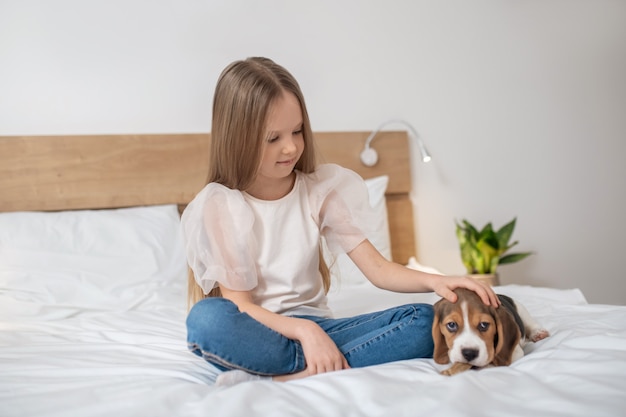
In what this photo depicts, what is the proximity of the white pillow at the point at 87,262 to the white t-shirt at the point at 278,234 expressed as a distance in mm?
617

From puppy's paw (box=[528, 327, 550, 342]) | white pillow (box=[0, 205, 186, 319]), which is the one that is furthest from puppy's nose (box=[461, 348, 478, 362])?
white pillow (box=[0, 205, 186, 319])

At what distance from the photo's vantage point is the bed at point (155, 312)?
0.84 metres

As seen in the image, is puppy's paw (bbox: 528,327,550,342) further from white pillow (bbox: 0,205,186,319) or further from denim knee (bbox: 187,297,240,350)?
white pillow (bbox: 0,205,186,319)

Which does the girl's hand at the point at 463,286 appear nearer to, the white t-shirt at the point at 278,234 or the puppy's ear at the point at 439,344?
the puppy's ear at the point at 439,344

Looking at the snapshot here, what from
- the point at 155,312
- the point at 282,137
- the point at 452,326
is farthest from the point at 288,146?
the point at 155,312

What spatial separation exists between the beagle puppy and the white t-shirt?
0.35m

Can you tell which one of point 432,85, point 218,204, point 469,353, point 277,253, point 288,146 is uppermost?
point 432,85

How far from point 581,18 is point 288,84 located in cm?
242

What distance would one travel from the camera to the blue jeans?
1050 mm

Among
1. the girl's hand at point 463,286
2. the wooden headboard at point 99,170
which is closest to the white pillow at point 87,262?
the wooden headboard at point 99,170

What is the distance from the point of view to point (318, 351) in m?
1.05

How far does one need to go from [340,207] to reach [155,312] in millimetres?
673

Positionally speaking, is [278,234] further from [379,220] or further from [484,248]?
[484,248]

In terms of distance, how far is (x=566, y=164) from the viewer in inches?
121
